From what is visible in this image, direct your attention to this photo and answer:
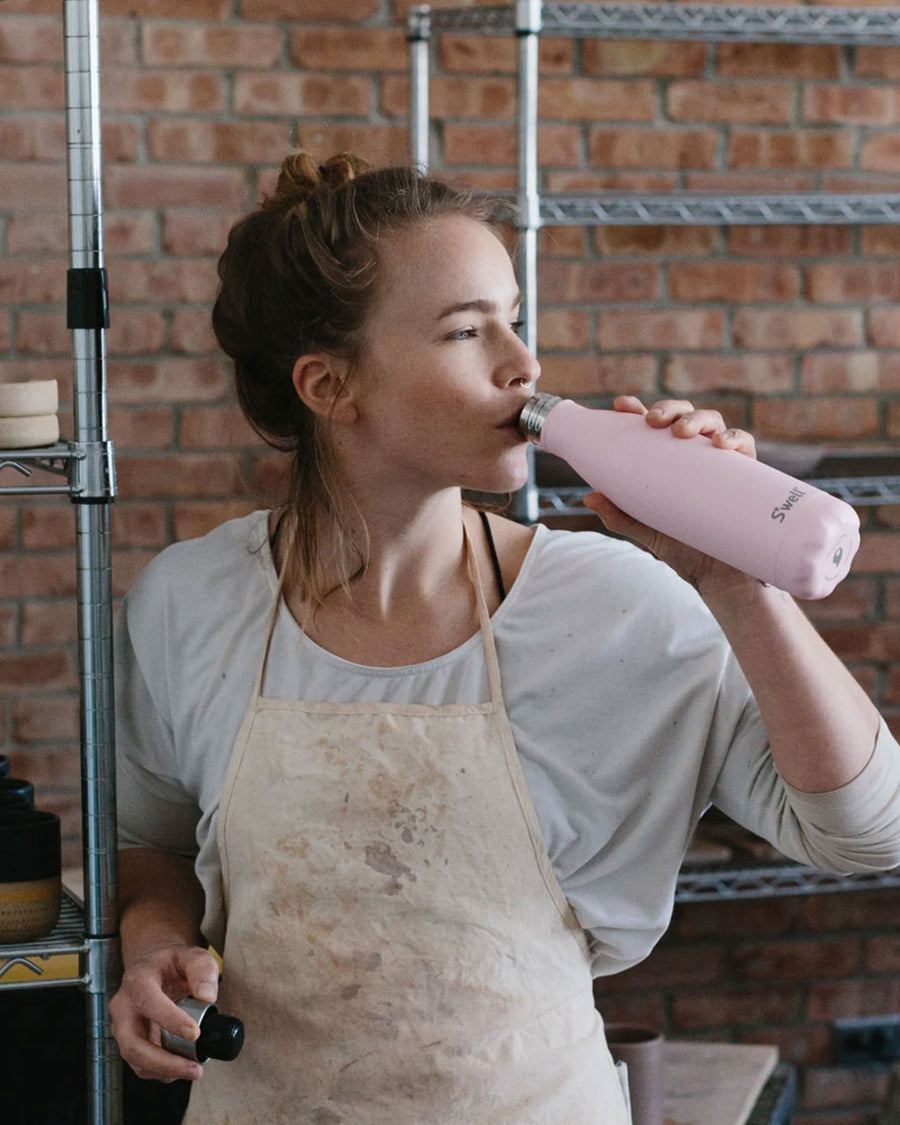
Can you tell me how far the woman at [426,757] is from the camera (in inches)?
48.2

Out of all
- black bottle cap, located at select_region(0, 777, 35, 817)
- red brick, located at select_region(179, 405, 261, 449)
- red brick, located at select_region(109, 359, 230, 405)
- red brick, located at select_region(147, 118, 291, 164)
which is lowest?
black bottle cap, located at select_region(0, 777, 35, 817)

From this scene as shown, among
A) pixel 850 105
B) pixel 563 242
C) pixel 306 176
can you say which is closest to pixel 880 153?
pixel 850 105

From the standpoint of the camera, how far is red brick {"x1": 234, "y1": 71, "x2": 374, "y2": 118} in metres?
2.12

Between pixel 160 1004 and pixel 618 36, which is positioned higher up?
pixel 618 36

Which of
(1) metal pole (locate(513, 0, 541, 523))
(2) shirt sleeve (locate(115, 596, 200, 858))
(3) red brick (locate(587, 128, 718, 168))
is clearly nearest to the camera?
(2) shirt sleeve (locate(115, 596, 200, 858))

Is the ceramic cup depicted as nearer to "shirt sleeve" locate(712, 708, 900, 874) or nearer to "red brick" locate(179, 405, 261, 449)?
"shirt sleeve" locate(712, 708, 900, 874)

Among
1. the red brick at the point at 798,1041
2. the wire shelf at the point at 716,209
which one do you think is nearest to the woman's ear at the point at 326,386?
the wire shelf at the point at 716,209

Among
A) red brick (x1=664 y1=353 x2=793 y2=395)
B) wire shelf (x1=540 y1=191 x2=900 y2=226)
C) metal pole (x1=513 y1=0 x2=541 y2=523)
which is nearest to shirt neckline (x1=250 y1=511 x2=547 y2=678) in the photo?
metal pole (x1=513 y1=0 x2=541 y2=523)

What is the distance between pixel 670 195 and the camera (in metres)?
2.16

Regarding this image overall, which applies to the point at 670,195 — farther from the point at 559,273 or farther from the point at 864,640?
the point at 864,640

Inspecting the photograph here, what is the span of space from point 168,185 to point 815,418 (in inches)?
42.3

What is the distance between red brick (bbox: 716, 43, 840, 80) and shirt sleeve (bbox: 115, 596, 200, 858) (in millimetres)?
1370

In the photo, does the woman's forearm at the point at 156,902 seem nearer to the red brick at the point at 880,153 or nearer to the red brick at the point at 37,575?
the red brick at the point at 37,575

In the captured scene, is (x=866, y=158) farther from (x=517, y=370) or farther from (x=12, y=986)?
(x=12, y=986)
